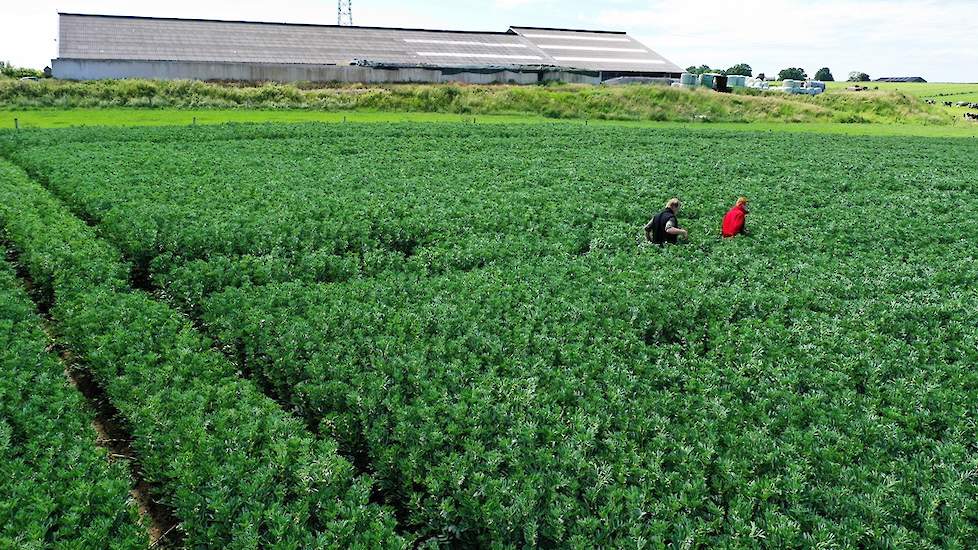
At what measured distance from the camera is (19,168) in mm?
25219

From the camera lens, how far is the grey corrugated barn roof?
71.1 meters

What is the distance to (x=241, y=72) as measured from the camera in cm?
6881

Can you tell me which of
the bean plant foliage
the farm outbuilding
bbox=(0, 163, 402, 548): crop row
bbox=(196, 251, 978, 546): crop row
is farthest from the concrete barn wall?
bbox=(196, 251, 978, 546): crop row

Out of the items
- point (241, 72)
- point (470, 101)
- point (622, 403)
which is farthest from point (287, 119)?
point (622, 403)

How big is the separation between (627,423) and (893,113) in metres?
84.1

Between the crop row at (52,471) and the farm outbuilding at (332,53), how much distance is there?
66.5m

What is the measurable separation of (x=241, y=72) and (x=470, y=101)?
87.4ft

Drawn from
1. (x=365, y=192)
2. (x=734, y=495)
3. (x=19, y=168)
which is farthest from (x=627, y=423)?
(x=19, y=168)

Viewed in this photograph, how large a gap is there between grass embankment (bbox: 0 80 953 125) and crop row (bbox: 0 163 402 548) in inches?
1897

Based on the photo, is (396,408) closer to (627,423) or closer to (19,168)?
(627,423)

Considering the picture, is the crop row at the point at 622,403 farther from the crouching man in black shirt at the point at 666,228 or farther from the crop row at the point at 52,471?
the crouching man in black shirt at the point at 666,228

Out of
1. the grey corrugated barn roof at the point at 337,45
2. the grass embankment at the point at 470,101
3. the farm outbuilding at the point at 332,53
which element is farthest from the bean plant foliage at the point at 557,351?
the grey corrugated barn roof at the point at 337,45

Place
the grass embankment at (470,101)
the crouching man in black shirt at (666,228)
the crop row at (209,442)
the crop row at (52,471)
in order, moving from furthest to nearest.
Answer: the grass embankment at (470,101), the crouching man in black shirt at (666,228), the crop row at (209,442), the crop row at (52,471)

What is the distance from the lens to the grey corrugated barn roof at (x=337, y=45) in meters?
71.1
